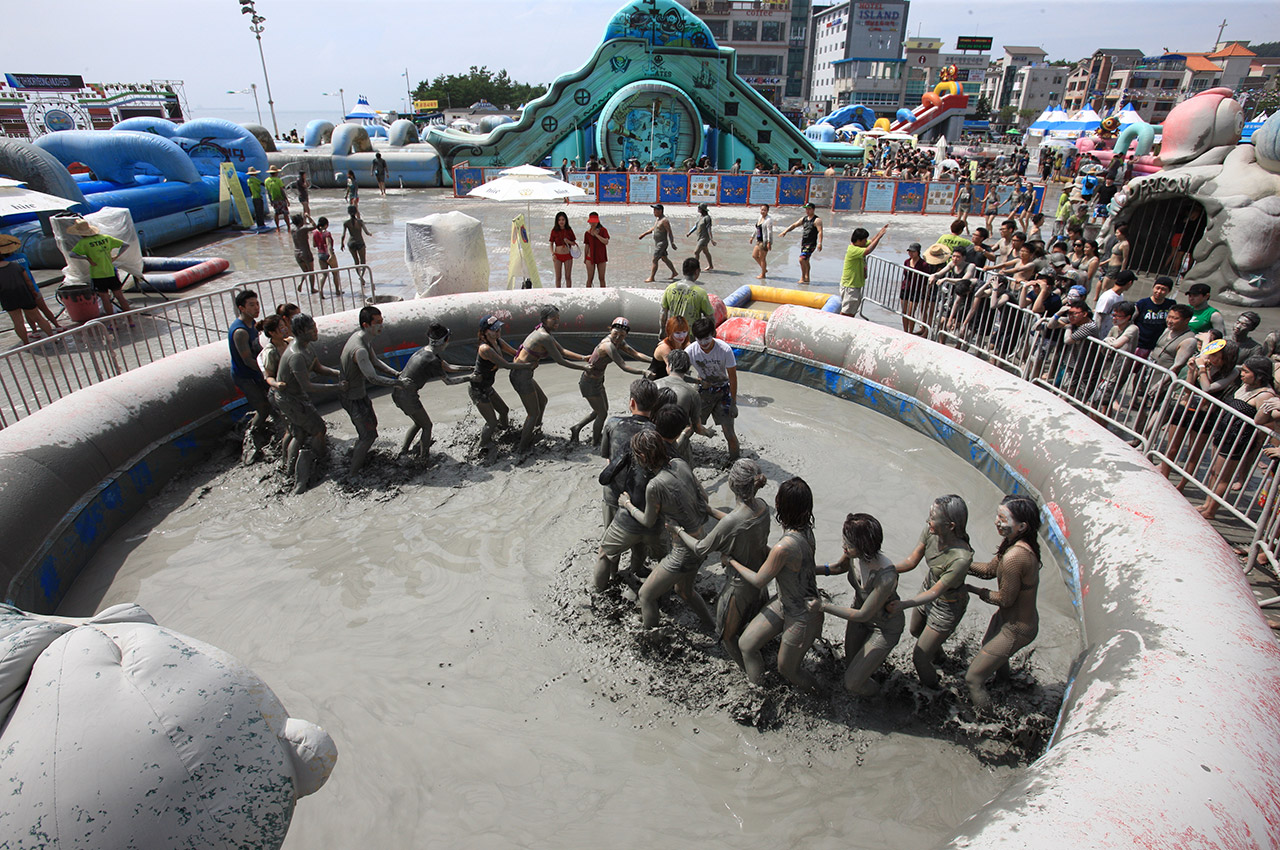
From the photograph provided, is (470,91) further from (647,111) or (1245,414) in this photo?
(1245,414)

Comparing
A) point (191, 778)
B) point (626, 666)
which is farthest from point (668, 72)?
point (191, 778)

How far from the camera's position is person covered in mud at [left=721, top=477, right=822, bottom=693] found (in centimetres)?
382

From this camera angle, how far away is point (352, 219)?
1353 cm

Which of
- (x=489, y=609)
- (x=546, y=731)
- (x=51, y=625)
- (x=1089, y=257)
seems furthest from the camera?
(x=1089, y=257)

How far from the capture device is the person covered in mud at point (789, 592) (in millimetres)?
3818

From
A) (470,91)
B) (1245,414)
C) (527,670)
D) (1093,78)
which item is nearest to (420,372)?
(527,670)

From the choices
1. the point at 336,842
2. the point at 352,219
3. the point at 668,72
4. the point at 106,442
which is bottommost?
the point at 336,842

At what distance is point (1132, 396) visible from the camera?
6.69m

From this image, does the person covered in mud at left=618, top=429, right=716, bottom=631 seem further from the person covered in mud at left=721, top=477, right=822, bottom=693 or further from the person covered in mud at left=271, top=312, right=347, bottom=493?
the person covered in mud at left=271, top=312, right=347, bottom=493

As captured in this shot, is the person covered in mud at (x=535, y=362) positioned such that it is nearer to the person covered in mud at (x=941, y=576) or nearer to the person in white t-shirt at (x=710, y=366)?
the person in white t-shirt at (x=710, y=366)

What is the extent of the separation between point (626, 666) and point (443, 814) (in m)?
1.42

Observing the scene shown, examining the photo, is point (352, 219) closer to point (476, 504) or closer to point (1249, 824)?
point (476, 504)

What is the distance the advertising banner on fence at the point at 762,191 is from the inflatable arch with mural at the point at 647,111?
5.67 metres

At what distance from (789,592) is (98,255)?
1198 centimetres
